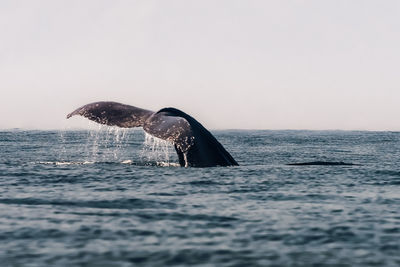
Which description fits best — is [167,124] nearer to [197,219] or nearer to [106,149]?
[197,219]

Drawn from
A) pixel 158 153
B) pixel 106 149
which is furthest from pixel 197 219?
pixel 106 149

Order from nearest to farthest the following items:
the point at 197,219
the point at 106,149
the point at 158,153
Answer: the point at 197,219 → the point at 158,153 → the point at 106,149

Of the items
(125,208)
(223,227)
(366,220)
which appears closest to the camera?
(223,227)

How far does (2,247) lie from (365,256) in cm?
505

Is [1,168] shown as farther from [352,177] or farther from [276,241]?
[276,241]

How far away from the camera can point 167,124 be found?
13.9 m

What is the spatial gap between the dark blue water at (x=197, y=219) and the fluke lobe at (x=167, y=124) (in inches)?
24.8

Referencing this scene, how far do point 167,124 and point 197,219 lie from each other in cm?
428

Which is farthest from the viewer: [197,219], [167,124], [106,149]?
[106,149]

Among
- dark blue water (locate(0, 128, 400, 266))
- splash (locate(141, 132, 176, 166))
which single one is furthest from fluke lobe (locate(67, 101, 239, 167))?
dark blue water (locate(0, 128, 400, 266))

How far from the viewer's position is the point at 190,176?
1591cm

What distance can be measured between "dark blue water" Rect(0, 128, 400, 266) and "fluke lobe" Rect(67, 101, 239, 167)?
63 centimetres

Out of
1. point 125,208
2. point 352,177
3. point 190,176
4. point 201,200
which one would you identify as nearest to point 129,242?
point 125,208

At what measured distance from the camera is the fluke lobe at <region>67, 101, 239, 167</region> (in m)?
14.0
